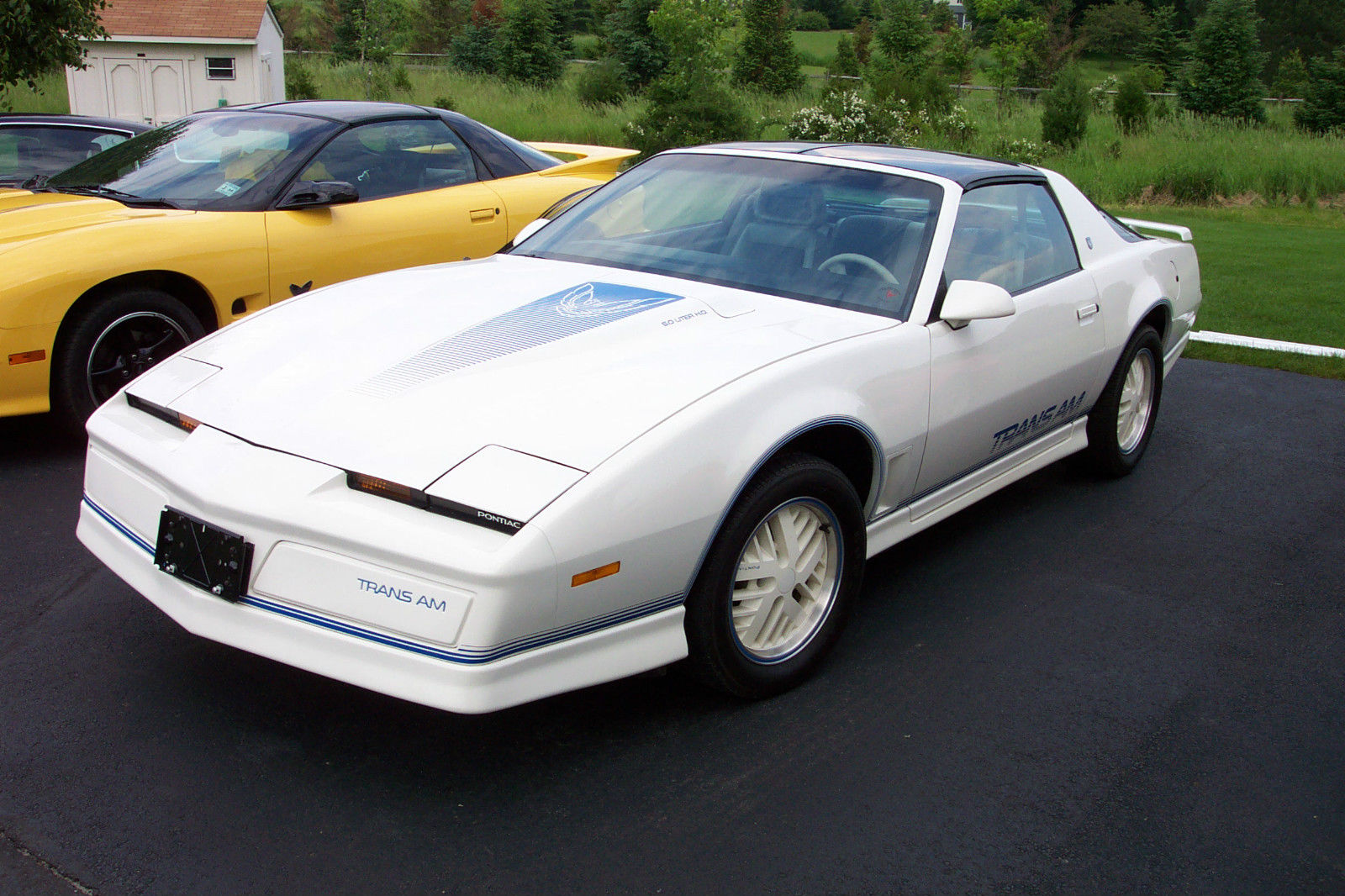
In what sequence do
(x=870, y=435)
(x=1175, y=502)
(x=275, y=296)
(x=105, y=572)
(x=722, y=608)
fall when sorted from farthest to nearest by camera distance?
(x=275, y=296) < (x=1175, y=502) < (x=105, y=572) < (x=870, y=435) < (x=722, y=608)

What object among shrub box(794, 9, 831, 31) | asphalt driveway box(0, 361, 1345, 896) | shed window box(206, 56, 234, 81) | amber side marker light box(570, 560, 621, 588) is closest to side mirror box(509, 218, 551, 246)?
asphalt driveway box(0, 361, 1345, 896)

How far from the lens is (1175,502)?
15.7 feet

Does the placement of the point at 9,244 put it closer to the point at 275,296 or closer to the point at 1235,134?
the point at 275,296

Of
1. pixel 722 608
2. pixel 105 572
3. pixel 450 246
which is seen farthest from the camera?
pixel 450 246

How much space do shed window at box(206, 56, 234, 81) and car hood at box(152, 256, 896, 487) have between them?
31.5 metres

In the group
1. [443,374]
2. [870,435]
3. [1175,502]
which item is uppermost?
[443,374]

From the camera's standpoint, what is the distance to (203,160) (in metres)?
5.50

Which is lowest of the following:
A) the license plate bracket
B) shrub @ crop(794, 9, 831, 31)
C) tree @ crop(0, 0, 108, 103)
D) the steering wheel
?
the license plate bracket

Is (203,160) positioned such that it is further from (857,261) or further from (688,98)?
(688,98)

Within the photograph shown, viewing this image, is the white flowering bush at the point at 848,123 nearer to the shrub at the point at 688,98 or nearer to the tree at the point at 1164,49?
the shrub at the point at 688,98

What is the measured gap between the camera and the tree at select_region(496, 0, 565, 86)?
38500 mm

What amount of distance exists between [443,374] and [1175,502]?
3317mm

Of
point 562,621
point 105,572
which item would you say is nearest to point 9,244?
point 105,572

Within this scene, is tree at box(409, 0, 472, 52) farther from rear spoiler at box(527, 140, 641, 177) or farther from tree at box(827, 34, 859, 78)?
rear spoiler at box(527, 140, 641, 177)
